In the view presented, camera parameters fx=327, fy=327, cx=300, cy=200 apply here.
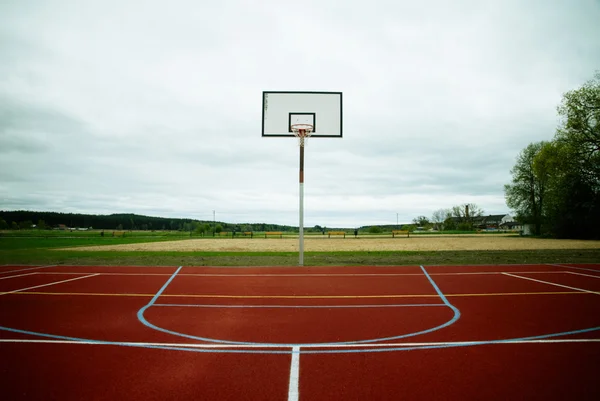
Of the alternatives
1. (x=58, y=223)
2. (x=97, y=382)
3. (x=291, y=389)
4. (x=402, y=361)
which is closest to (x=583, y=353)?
(x=402, y=361)

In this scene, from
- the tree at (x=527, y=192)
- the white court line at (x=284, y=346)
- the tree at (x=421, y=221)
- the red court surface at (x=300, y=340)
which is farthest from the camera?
the tree at (x=421, y=221)

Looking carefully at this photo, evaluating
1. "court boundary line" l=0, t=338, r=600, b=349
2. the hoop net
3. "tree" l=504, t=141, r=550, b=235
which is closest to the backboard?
the hoop net

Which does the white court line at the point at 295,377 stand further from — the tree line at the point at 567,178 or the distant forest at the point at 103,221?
the distant forest at the point at 103,221

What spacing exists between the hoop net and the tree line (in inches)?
1156

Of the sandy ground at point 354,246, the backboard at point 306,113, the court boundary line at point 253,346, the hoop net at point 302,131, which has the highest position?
the backboard at point 306,113

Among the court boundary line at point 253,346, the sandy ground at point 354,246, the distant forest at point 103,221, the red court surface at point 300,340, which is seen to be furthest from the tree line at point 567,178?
the distant forest at point 103,221

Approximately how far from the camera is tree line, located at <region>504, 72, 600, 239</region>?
101 feet

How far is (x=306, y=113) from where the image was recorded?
16.4m

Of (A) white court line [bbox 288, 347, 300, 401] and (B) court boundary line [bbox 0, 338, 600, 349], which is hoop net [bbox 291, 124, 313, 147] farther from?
(A) white court line [bbox 288, 347, 300, 401]

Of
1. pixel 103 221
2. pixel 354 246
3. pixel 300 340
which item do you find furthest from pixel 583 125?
pixel 103 221

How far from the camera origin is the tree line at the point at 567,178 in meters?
30.8

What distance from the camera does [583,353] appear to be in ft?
17.8

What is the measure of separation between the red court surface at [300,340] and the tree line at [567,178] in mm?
26744

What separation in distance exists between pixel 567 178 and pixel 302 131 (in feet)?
112
